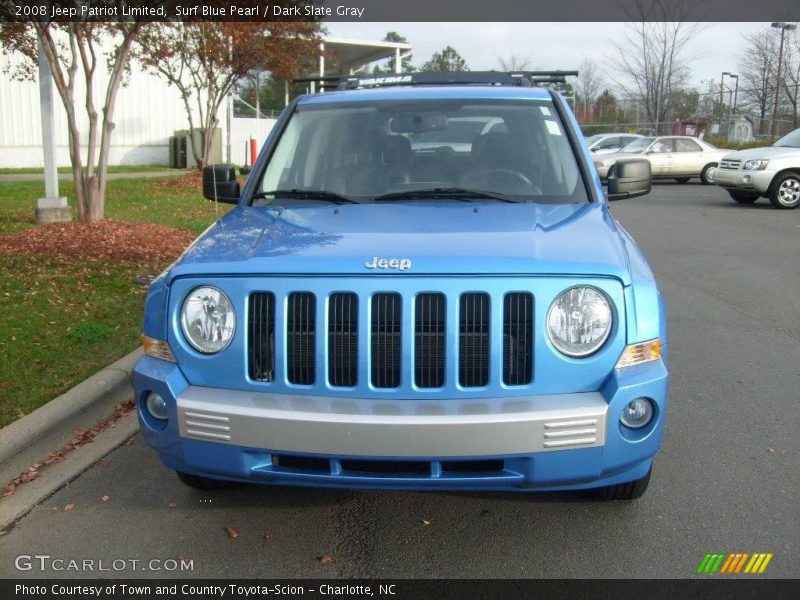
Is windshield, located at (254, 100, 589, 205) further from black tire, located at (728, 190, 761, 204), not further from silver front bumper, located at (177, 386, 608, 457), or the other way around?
black tire, located at (728, 190, 761, 204)

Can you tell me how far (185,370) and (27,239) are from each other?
747 cm

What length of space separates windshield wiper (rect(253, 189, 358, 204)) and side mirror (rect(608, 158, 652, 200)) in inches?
68.3

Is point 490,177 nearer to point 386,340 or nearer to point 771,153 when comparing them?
point 386,340

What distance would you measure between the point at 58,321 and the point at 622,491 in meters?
4.76

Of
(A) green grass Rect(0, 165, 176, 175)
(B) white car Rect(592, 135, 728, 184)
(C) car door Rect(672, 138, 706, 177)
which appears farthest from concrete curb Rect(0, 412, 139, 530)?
(C) car door Rect(672, 138, 706, 177)

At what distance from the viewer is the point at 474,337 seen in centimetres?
304

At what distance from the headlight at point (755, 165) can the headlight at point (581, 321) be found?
15.3 meters

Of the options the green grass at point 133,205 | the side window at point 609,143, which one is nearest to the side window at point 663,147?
the side window at point 609,143

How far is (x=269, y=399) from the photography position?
120 inches

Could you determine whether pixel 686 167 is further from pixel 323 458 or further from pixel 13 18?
pixel 323 458

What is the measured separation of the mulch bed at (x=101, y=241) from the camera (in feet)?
29.8

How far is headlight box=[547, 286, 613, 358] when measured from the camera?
3049 millimetres

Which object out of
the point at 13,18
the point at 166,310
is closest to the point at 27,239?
the point at 13,18

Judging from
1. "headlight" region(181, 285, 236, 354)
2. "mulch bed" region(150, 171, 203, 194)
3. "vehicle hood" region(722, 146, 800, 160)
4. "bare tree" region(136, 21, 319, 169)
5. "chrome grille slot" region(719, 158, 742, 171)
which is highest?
"bare tree" region(136, 21, 319, 169)
